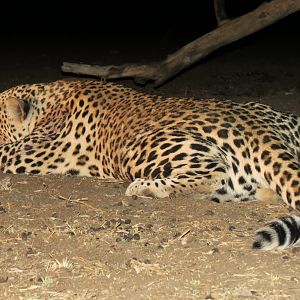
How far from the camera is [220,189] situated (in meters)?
6.05

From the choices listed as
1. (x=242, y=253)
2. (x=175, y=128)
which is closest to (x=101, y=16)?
(x=175, y=128)

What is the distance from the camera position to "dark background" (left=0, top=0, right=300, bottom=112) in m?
11.7

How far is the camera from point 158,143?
21.0 feet

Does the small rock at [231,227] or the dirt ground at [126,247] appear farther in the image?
the small rock at [231,227]

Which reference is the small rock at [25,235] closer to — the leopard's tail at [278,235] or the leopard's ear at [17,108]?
the leopard's tail at [278,235]

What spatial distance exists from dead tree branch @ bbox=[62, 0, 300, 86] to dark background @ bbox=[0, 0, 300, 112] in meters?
1.12

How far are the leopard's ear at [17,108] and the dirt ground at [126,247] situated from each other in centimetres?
75

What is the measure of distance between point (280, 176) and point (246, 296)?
1703 mm

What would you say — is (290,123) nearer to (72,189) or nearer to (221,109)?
(221,109)

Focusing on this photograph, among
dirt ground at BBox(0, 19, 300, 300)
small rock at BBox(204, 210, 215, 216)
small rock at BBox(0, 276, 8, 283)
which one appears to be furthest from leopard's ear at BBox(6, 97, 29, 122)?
small rock at BBox(0, 276, 8, 283)

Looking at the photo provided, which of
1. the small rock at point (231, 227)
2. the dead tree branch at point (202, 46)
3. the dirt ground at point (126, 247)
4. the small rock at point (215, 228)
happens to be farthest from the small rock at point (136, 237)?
the dead tree branch at point (202, 46)

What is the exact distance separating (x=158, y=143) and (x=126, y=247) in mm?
1497

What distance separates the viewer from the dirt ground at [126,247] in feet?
14.3

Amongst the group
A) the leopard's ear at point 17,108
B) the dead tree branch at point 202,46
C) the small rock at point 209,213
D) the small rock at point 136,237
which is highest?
the dead tree branch at point 202,46
